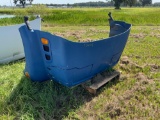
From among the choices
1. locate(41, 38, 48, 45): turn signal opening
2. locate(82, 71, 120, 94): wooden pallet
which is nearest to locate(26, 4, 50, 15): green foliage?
locate(82, 71, 120, 94): wooden pallet

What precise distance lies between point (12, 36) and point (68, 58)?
2.41 metres

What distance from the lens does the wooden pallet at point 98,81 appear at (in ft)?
10.8

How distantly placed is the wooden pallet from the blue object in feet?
0.31

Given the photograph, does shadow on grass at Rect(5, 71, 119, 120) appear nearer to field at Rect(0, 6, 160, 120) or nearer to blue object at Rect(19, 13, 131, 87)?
field at Rect(0, 6, 160, 120)

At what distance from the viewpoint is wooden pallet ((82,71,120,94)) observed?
3277 millimetres

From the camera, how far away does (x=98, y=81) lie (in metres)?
3.49

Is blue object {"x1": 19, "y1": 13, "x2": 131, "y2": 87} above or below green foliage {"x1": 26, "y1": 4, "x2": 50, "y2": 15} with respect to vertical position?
above

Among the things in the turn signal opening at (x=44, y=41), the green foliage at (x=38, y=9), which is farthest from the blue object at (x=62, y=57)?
the green foliage at (x=38, y=9)

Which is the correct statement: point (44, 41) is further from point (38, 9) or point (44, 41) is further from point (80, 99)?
point (38, 9)

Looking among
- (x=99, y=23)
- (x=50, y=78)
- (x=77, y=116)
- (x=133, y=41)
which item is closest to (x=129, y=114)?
(x=77, y=116)

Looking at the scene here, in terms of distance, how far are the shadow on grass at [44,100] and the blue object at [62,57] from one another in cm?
18

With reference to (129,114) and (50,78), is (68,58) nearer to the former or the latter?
(50,78)

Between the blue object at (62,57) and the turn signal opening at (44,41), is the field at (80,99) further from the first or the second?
the turn signal opening at (44,41)

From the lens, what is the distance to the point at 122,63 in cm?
480
